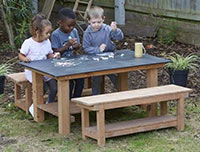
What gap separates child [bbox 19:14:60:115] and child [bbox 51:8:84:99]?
6.5 inches

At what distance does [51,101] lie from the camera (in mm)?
7074

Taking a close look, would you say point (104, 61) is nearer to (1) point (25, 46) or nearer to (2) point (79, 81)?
(2) point (79, 81)

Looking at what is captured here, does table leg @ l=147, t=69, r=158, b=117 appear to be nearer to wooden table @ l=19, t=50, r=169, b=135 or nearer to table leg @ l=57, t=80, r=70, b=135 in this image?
wooden table @ l=19, t=50, r=169, b=135

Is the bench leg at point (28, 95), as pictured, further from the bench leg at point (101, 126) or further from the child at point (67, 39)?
the bench leg at point (101, 126)

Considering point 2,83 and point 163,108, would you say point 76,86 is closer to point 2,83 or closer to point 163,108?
point 163,108

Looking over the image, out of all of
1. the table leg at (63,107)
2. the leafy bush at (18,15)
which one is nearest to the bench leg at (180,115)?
the table leg at (63,107)

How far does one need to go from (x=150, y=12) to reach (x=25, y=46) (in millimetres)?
5065

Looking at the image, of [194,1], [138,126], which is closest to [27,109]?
[138,126]

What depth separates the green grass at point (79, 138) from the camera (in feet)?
19.3

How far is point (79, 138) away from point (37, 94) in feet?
2.85

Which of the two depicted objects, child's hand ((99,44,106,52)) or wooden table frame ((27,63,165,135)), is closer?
wooden table frame ((27,63,165,135))

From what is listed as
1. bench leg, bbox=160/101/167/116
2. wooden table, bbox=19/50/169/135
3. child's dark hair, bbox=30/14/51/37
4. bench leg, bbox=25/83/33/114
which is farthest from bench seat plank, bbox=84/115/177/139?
child's dark hair, bbox=30/14/51/37

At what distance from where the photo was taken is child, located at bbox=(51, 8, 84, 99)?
7.01 m

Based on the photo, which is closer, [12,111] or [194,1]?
[12,111]
